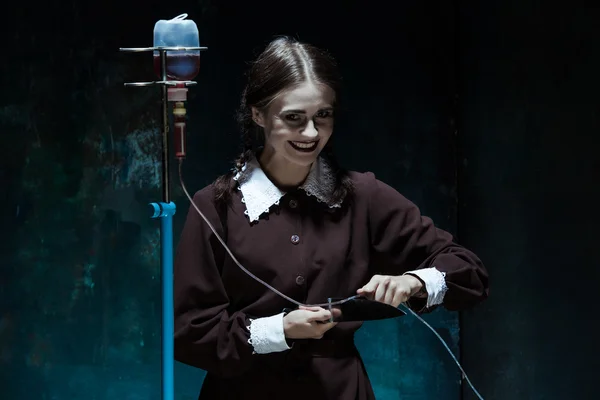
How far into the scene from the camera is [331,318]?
7.56ft

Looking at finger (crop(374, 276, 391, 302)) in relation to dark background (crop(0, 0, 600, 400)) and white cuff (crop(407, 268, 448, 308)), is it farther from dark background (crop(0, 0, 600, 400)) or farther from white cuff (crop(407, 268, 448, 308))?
dark background (crop(0, 0, 600, 400))

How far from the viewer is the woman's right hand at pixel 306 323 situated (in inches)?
90.4

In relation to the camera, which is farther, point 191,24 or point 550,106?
point 550,106

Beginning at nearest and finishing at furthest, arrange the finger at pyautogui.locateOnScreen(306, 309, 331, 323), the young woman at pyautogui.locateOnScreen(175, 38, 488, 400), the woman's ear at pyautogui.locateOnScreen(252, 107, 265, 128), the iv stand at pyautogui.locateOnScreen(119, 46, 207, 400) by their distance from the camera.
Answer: the iv stand at pyautogui.locateOnScreen(119, 46, 207, 400)
the finger at pyautogui.locateOnScreen(306, 309, 331, 323)
the young woman at pyautogui.locateOnScreen(175, 38, 488, 400)
the woman's ear at pyautogui.locateOnScreen(252, 107, 265, 128)

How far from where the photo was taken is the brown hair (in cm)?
245

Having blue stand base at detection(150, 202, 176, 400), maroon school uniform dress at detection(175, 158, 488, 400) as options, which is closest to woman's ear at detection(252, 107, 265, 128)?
maroon school uniform dress at detection(175, 158, 488, 400)

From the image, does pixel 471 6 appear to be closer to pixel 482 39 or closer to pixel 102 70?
pixel 482 39

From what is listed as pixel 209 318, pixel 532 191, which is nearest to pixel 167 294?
pixel 209 318

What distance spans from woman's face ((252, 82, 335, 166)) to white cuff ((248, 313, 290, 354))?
1.22 ft

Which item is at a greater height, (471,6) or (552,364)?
(471,6)

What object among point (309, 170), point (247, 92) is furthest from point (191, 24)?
point (309, 170)

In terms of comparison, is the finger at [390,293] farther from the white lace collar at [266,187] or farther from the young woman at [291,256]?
the white lace collar at [266,187]

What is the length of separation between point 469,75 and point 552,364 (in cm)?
99

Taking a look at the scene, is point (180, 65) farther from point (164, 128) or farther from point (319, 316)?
point (319, 316)
